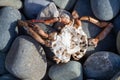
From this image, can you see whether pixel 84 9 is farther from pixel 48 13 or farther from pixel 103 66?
pixel 103 66

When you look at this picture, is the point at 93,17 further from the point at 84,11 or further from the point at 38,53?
the point at 38,53

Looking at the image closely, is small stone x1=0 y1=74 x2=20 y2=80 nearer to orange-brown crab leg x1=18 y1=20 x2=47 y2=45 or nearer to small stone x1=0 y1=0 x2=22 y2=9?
orange-brown crab leg x1=18 y1=20 x2=47 y2=45

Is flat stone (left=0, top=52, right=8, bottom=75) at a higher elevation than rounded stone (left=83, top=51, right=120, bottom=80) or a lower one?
lower

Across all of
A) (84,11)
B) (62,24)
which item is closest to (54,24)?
(62,24)

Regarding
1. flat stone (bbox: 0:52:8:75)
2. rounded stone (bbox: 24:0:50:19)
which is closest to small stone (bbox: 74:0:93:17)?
rounded stone (bbox: 24:0:50:19)

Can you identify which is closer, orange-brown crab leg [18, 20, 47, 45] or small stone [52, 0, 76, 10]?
orange-brown crab leg [18, 20, 47, 45]
